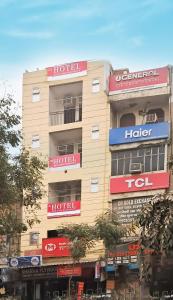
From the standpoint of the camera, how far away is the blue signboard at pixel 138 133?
42.1 meters

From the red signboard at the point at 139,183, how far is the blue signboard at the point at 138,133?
2.31 meters

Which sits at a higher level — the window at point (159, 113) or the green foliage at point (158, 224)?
the window at point (159, 113)

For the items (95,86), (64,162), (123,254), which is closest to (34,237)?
(64,162)

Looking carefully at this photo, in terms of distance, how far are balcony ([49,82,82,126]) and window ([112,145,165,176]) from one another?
4.29 meters

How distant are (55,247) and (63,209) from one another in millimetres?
2614

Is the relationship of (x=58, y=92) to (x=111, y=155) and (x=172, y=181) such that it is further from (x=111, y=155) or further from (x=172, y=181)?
(x=172, y=181)

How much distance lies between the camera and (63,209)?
144ft

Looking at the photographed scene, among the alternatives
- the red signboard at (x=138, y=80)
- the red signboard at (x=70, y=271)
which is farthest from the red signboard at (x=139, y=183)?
Answer: the red signboard at (x=138, y=80)

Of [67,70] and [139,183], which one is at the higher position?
[67,70]

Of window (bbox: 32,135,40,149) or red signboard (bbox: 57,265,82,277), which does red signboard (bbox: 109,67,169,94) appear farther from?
red signboard (bbox: 57,265,82,277)

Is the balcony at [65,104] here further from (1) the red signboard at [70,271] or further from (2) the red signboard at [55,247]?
(1) the red signboard at [70,271]

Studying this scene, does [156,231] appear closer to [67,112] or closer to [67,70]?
[67,112]

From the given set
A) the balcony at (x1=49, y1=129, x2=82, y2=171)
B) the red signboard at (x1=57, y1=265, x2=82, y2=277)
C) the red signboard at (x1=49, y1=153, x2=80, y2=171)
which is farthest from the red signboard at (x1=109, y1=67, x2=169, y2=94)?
the red signboard at (x1=57, y1=265, x2=82, y2=277)

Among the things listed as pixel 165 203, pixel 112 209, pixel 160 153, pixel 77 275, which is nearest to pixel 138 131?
pixel 160 153
